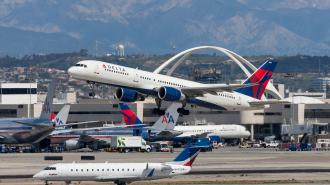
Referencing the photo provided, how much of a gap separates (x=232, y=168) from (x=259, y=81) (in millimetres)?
39039

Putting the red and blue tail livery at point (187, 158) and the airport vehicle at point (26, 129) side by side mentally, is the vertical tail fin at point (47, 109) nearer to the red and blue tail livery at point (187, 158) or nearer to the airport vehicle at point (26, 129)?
the airport vehicle at point (26, 129)

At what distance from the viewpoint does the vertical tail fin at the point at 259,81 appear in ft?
542

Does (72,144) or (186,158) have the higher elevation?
(72,144)

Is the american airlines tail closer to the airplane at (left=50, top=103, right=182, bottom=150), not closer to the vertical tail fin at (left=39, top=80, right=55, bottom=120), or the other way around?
the vertical tail fin at (left=39, top=80, right=55, bottom=120)

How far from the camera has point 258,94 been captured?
168 metres

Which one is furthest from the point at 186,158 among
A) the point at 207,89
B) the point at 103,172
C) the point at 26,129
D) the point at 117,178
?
the point at 26,129

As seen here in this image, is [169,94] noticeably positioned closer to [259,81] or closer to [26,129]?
[259,81]

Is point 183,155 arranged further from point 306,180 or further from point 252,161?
point 252,161

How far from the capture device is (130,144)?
185250 mm

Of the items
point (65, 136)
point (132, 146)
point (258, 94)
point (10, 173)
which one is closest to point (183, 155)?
point (10, 173)

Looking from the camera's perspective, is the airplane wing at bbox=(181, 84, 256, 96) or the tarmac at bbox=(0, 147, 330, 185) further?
the airplane wing at bbox=(181, 84, 256, 96)

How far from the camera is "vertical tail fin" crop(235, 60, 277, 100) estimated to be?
6501 inches

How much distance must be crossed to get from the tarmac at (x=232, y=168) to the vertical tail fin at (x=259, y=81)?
9703mm

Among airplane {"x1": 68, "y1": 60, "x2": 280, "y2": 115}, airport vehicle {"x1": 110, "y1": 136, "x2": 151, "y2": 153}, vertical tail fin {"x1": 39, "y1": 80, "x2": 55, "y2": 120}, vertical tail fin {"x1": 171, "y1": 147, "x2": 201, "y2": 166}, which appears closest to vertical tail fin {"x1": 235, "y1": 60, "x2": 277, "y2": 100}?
airplane {"x1": 68, "y1": 60, "x2": 280, "y2": 115}
